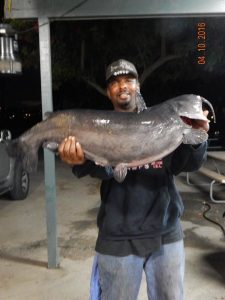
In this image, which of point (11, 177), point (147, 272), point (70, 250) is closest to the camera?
point (147, 272)

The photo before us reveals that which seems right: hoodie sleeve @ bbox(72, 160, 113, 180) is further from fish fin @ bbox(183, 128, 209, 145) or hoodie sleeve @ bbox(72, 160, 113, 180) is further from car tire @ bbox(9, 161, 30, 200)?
car tire @ bbox(9, 161, 30, 200)

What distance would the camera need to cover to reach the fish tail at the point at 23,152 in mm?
2986

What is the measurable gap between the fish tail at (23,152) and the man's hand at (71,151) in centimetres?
29

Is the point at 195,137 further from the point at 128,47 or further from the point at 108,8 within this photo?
the point at 128,47

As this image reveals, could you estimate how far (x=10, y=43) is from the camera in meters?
5.17

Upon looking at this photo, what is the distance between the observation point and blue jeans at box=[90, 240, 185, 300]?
284 cm

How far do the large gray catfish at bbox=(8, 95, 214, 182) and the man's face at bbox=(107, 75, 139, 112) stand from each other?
10cm

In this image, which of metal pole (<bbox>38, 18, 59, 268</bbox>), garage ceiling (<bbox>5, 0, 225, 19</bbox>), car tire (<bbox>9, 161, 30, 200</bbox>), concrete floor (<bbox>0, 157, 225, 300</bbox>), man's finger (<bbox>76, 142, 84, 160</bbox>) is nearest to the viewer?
man's finger (<bbox>76, 142, 84, 160</bbox>)

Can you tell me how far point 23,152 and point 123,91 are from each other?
78cm

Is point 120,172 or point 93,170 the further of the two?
point 93,170

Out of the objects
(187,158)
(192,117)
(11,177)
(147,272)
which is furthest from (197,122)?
(11,177)

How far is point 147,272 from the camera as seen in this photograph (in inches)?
116
